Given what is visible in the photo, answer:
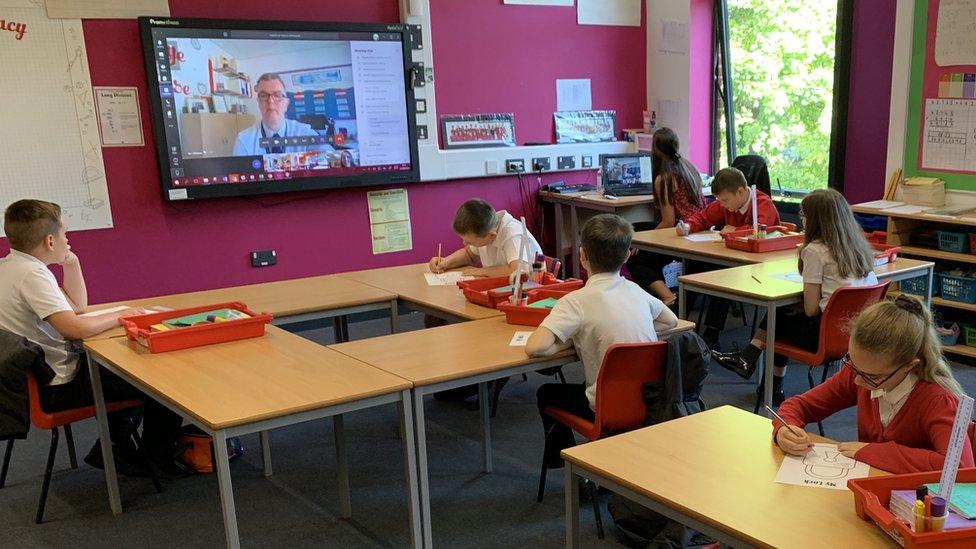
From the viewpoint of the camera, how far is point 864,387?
2068 millimetres

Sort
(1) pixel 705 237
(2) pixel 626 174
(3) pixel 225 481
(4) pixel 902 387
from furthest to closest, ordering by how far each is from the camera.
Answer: (2) pixel 626 174 < (1) pixel 705 237 < (3) pixel 225 481 < (4) pixel 902 387

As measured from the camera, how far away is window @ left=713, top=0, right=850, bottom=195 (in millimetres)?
5973

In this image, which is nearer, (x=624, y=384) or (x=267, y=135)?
(x=624, y=384)

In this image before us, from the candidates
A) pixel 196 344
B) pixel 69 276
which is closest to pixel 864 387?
pixel 196 344

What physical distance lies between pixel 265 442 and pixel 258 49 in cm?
284

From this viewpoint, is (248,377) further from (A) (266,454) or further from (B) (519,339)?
(A) (266,454)

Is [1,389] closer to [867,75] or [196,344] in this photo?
[196,344]

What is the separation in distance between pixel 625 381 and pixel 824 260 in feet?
4.55

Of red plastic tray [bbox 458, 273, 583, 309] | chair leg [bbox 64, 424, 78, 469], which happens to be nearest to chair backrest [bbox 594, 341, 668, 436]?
red plastic tray [bbox 458, 273, 583, 309]

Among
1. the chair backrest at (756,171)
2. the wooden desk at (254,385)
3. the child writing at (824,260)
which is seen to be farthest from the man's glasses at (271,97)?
the child writing at (824,260)

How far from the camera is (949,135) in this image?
5.09 metres

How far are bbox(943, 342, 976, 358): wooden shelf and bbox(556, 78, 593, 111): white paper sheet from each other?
3312 mm

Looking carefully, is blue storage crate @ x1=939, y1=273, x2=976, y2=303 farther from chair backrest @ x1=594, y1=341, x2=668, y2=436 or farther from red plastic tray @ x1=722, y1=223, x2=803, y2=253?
chair backrest @ x1=594, y1=341, x2=668, y2=436

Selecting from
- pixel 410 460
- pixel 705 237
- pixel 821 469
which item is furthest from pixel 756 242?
pixel 821 469
